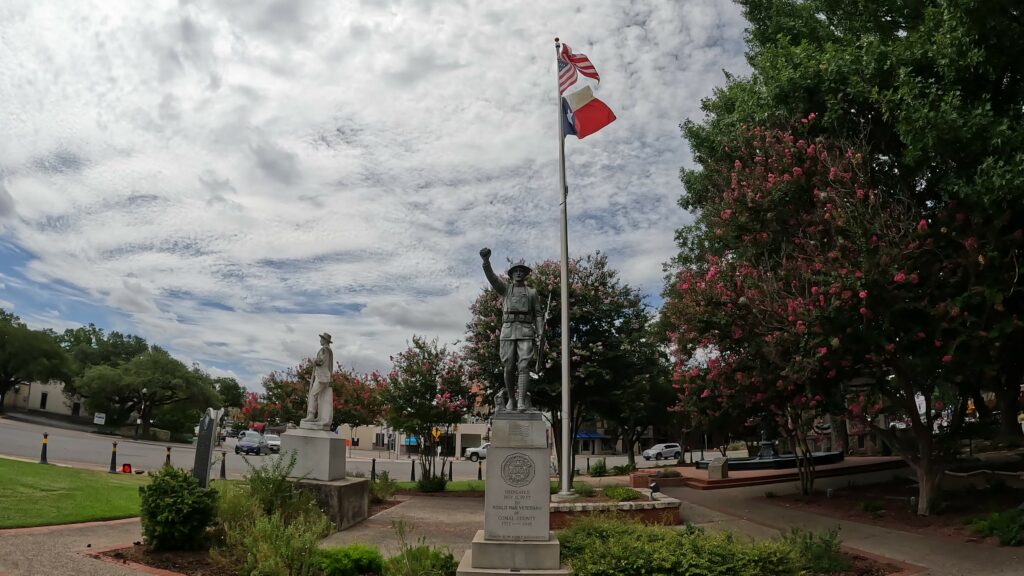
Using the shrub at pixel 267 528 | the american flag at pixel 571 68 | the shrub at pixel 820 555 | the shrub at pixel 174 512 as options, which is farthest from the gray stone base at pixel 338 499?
the american flag at pixel 571 68

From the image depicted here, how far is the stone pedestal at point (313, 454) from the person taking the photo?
13.2 meters

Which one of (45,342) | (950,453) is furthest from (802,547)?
(45,342)

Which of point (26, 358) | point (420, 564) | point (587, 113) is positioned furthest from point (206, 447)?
point (26, 358)

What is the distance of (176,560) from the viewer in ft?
28.0

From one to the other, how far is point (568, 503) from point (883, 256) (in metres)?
6.83

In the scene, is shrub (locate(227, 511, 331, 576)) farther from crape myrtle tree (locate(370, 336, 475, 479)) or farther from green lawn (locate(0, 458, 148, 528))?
crape myrtle tree (locate(370, 336, 475, 479))

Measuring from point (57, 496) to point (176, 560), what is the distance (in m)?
5.42

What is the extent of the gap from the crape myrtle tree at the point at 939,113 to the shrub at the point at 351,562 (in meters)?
9.32

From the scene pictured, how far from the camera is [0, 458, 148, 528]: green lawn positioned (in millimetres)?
10500

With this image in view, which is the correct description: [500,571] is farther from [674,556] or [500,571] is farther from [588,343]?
[588,343]

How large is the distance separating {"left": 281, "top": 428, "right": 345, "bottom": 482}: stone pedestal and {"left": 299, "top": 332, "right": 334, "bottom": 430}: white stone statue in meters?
0.41

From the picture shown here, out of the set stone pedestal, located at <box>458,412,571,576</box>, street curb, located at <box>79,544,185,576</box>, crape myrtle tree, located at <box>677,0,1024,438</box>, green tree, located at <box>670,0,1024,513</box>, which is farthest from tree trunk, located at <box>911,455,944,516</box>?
street curb, located at <box>79,544,185,576</box>

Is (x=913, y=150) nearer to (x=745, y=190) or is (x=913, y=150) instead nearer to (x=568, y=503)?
(x=745, y=190)

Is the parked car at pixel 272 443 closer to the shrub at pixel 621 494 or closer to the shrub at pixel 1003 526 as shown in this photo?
the shrub at pixel 621 494
